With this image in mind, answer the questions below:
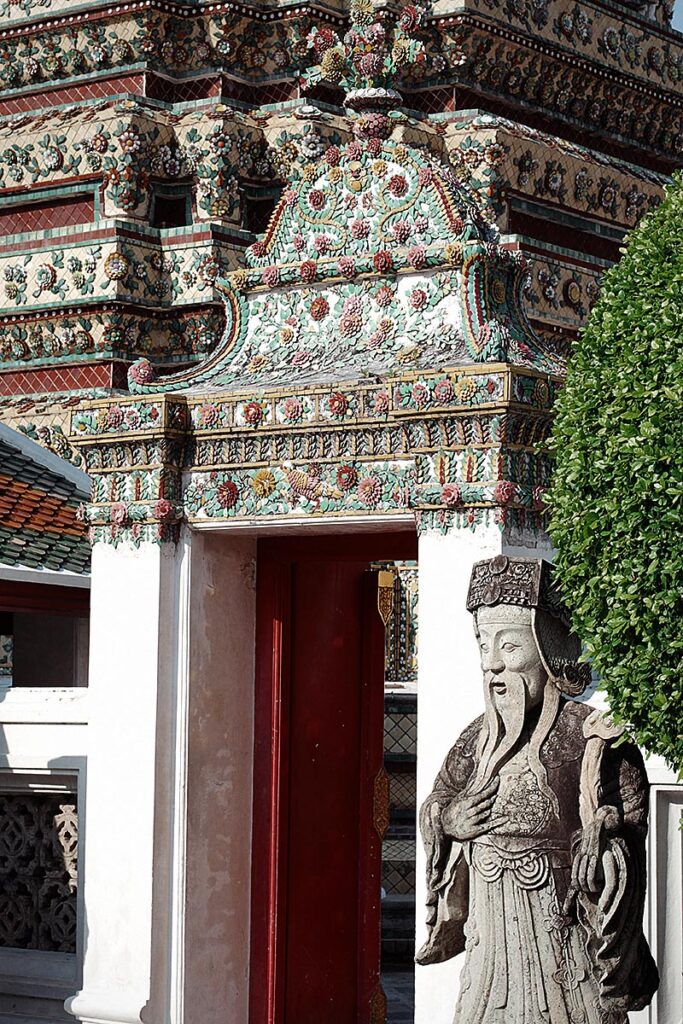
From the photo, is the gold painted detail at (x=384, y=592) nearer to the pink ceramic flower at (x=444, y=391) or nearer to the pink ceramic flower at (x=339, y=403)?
the pink ceramic flower at (x=339, y=403)

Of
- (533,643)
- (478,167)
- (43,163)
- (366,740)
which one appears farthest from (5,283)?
(533,643)

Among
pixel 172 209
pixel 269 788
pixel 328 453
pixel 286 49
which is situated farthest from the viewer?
pixel 286 49

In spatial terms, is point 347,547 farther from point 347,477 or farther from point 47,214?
point 47,214

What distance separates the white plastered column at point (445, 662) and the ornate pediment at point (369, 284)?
2.60 ft

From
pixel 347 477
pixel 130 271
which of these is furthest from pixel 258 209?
pixel 347 477

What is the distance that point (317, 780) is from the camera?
1002cm

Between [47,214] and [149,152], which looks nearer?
[149,152]

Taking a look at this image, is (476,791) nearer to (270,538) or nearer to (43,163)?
(270,538)

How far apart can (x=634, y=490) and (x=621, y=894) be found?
53.0 inches

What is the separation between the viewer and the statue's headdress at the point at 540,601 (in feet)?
23.3

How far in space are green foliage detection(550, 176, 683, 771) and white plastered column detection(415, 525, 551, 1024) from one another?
1452 millimetres

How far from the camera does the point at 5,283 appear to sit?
48.5 ft

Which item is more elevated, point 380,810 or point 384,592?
point 384,592

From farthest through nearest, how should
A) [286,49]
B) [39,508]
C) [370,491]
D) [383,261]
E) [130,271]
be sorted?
[286,49], [130,271], [39,508], [383,261], [370,491]
